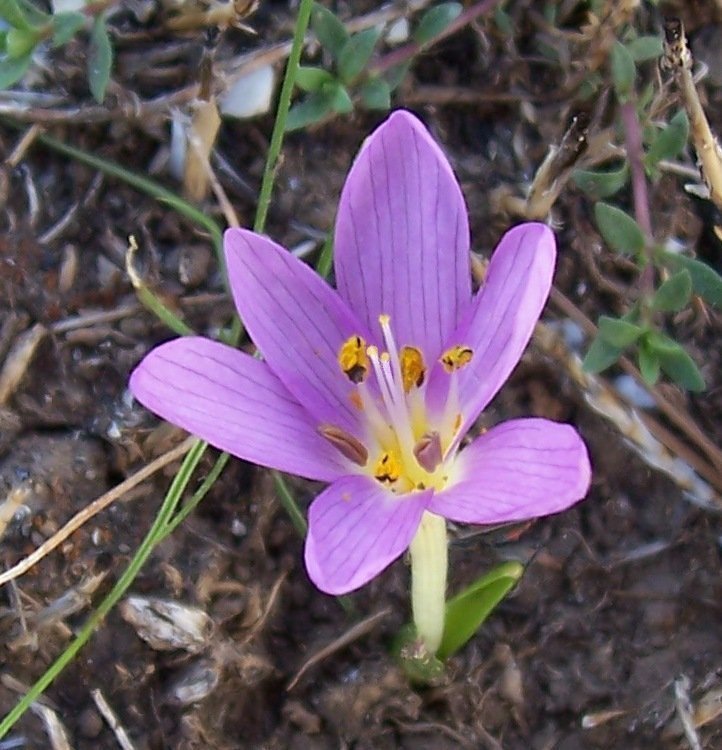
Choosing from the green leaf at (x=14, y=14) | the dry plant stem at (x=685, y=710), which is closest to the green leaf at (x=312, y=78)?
the green leaf at (x=14, y=14)

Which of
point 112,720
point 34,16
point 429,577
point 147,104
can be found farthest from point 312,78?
point 112,720

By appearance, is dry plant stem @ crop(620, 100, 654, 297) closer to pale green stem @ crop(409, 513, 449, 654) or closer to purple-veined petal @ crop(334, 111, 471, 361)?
purple-veined petal @ crop(334, 111, 471, 361)

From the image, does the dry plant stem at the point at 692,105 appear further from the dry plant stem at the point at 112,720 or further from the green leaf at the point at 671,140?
the dry plant stem at the point at 112,720

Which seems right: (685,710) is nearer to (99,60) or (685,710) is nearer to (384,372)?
(384,372)

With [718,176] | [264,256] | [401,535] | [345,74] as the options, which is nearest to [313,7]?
[345,74]

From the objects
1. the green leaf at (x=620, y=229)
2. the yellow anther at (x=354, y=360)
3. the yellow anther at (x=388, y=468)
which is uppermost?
the green leaf at (x=620, y=229)

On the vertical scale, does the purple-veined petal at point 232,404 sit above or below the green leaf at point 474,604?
above
